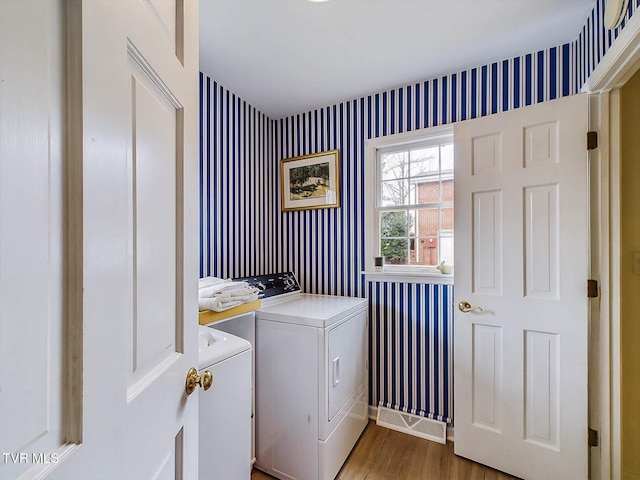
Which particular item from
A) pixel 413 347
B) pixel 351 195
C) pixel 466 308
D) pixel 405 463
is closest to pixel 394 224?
pixel 351 195

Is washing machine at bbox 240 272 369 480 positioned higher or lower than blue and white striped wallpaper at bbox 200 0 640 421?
lower

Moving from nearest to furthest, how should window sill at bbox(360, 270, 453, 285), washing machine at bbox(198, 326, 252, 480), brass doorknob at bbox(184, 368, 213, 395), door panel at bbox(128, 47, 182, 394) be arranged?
door panel at bbox(128, 47, 182, 394) → brass doorknob at bbox(184, 368, 213, 395) → washing machine at bbox(198, 326, 252, 480) → window sill at bbox(360, 270, 453, 285)

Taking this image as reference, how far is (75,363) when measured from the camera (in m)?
0.38

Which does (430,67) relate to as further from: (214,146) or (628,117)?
(214,146)

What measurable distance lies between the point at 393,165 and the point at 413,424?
1963mm

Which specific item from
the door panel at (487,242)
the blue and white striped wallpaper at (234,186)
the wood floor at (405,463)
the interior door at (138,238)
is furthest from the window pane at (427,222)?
the interior door at (138,238)

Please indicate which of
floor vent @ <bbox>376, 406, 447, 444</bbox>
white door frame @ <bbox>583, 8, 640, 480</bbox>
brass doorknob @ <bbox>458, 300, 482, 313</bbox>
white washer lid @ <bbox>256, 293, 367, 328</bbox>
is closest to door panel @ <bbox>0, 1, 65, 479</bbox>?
white washer lid @ <bbox>256, 293, 367, 328</bbox>

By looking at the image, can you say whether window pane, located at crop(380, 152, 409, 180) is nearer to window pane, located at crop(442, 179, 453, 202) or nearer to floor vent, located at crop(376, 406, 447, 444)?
window pane, located at crop(442, 179, 453, 202)

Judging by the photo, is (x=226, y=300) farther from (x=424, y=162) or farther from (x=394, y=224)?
(x=424, y=162)

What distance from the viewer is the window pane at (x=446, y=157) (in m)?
2.11

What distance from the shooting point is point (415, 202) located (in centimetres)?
223

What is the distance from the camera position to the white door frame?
140cm

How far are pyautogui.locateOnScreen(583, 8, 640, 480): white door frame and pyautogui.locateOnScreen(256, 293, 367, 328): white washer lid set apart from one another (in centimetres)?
132

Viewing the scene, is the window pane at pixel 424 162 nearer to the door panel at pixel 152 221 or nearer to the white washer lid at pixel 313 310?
the white washer lid at pixel 313 310
